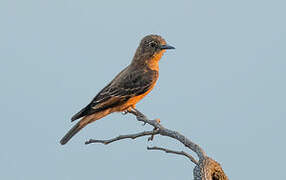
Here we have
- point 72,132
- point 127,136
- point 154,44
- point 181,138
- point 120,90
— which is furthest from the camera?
point 154,44

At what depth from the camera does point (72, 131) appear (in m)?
8.51

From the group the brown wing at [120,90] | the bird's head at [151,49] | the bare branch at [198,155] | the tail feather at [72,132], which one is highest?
the bird's head at [151,49]

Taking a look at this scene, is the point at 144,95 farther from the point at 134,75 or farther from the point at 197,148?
the point at 197,148

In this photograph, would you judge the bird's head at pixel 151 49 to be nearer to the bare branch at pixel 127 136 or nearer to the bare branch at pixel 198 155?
the bare branch at pixel 198 155

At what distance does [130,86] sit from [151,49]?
1.08m

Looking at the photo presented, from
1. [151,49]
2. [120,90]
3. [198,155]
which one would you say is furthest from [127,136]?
[151,49]

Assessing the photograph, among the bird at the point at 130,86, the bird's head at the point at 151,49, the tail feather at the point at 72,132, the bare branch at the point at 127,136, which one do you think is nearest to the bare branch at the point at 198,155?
the bare branch at the point at 127,136

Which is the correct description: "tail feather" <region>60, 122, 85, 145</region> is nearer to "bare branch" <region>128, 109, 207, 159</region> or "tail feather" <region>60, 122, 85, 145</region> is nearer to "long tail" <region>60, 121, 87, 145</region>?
"long tail" <region>60, 121, 87, 145</region>

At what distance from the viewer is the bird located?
8.63 meters

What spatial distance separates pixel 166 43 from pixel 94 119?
2194 mm

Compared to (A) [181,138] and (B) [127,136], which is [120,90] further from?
(A) [181,138]

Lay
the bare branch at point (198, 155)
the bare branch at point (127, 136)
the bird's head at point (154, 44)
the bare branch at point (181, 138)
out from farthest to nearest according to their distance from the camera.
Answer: the bird's head at point (154, 44) < the bare branch at point (127, 136) < the bare branch at point (181, 138) < the bare branch at point (198, 155)

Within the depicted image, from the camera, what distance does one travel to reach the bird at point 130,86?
28.3 feet

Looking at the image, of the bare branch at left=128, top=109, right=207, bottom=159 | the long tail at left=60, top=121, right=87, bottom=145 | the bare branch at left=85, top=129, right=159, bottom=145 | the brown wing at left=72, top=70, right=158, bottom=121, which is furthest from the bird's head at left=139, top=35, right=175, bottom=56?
the bare branch at left=85, top=129, right=159, bottom=145
